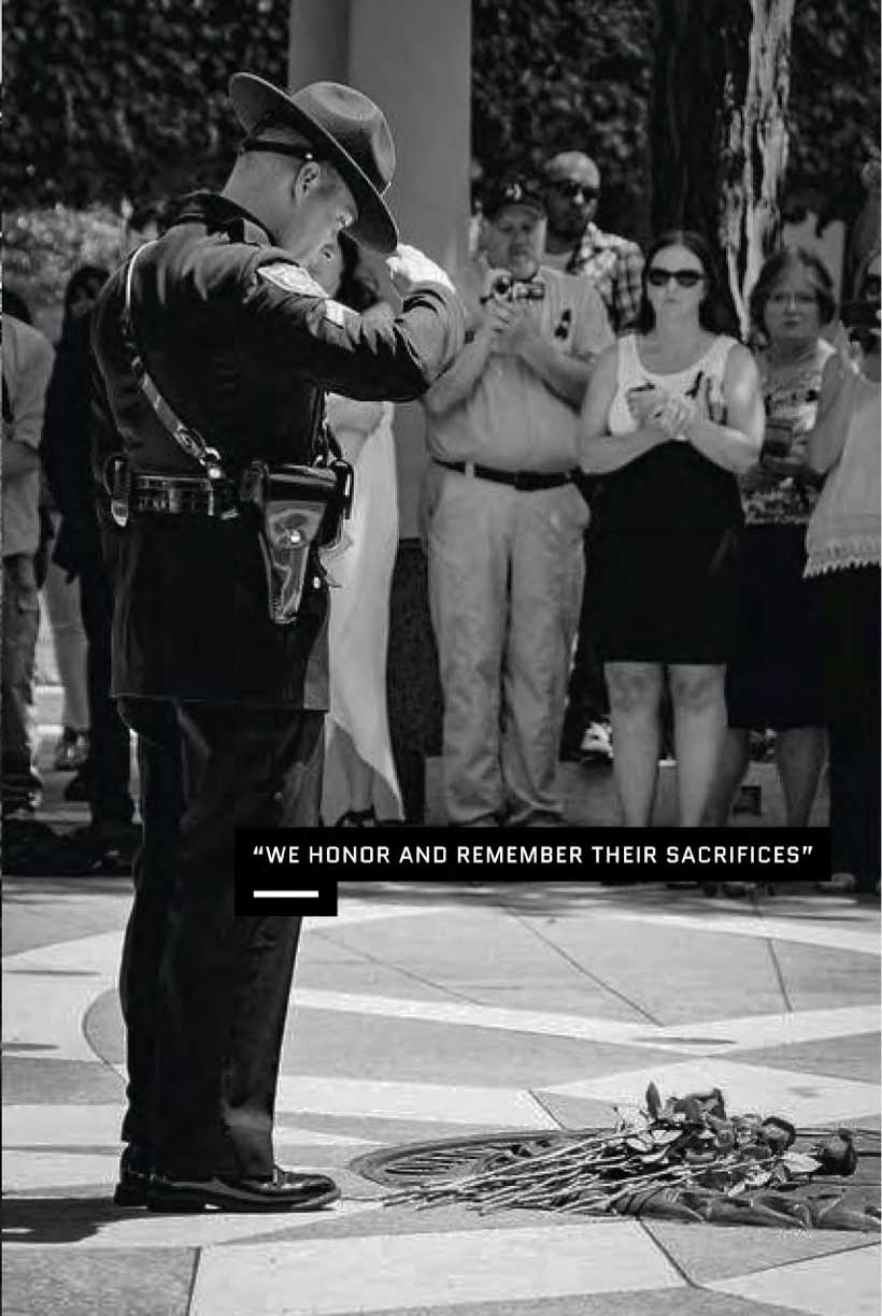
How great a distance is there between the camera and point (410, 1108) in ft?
17.6

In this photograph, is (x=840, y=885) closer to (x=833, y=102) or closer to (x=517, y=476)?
(x=517, y=476)

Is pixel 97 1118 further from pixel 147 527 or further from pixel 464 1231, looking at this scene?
pixel 147 527

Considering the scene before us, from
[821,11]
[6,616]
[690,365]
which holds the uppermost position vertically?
[821,11]

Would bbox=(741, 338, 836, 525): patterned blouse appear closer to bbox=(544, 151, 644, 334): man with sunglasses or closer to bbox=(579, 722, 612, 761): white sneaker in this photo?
bbox=(544, 151, 644, 334): man with sunglasses

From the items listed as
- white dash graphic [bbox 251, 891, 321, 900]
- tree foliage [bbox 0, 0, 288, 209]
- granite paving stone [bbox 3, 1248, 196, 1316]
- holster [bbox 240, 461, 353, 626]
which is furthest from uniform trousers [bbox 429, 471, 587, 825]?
granite paving stone [bbox 3, 1248, 196, 1316]

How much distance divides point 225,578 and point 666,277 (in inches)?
140

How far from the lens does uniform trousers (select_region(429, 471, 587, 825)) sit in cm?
827

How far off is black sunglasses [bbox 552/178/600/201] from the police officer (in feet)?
14.2

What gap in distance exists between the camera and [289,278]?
4129 mm

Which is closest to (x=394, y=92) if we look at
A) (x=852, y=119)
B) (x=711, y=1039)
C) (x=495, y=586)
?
(x=711, y=1039)

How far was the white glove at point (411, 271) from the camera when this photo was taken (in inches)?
167

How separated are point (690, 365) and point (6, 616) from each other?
8.51 feet

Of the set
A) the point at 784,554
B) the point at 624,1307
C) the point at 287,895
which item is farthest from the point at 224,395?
the point at 784,554

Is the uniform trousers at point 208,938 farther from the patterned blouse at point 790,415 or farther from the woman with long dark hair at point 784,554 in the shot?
the patterned blouse at point 790,415
